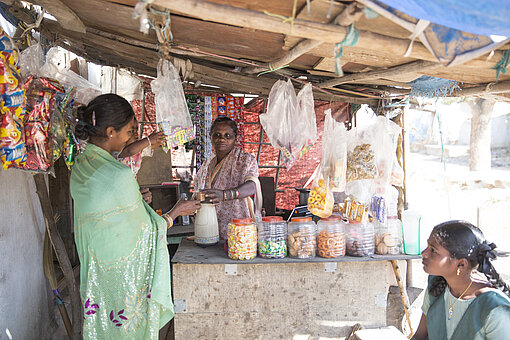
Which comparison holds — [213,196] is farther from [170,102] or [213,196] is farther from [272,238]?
[170,102]

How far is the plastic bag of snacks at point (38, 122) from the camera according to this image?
6.60 ft

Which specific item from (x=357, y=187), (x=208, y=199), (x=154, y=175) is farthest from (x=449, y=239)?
(x=154, y=175)

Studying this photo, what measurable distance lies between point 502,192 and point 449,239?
34.1 feet

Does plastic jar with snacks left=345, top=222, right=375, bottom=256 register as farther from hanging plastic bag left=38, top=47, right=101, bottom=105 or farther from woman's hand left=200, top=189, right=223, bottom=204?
hanging plastic bag left=38, top=47, right=101, bottom=105

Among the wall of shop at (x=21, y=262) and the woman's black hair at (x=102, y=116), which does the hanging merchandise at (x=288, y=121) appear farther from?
the wall of shop at (x=21, y=262)

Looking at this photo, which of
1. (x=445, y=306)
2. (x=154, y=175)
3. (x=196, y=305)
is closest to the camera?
(x=445, y=306)

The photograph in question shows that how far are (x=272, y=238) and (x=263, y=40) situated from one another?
1.19m

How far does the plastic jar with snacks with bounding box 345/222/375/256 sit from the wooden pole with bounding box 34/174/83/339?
1936 millimetres

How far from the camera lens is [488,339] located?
5.67 feet

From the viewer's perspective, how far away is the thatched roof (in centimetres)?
150

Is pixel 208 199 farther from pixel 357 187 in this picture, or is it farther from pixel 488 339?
pixel 488 339

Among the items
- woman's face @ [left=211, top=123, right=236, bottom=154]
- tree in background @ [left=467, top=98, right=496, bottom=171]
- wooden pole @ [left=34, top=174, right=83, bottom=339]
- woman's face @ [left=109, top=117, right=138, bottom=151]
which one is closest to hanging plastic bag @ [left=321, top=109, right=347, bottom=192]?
woman's face @ [left=211, top=123, right=236, bottom=154]

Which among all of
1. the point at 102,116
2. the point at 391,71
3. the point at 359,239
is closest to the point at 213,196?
the point at 102,116

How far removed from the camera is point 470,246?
1.87 metres
